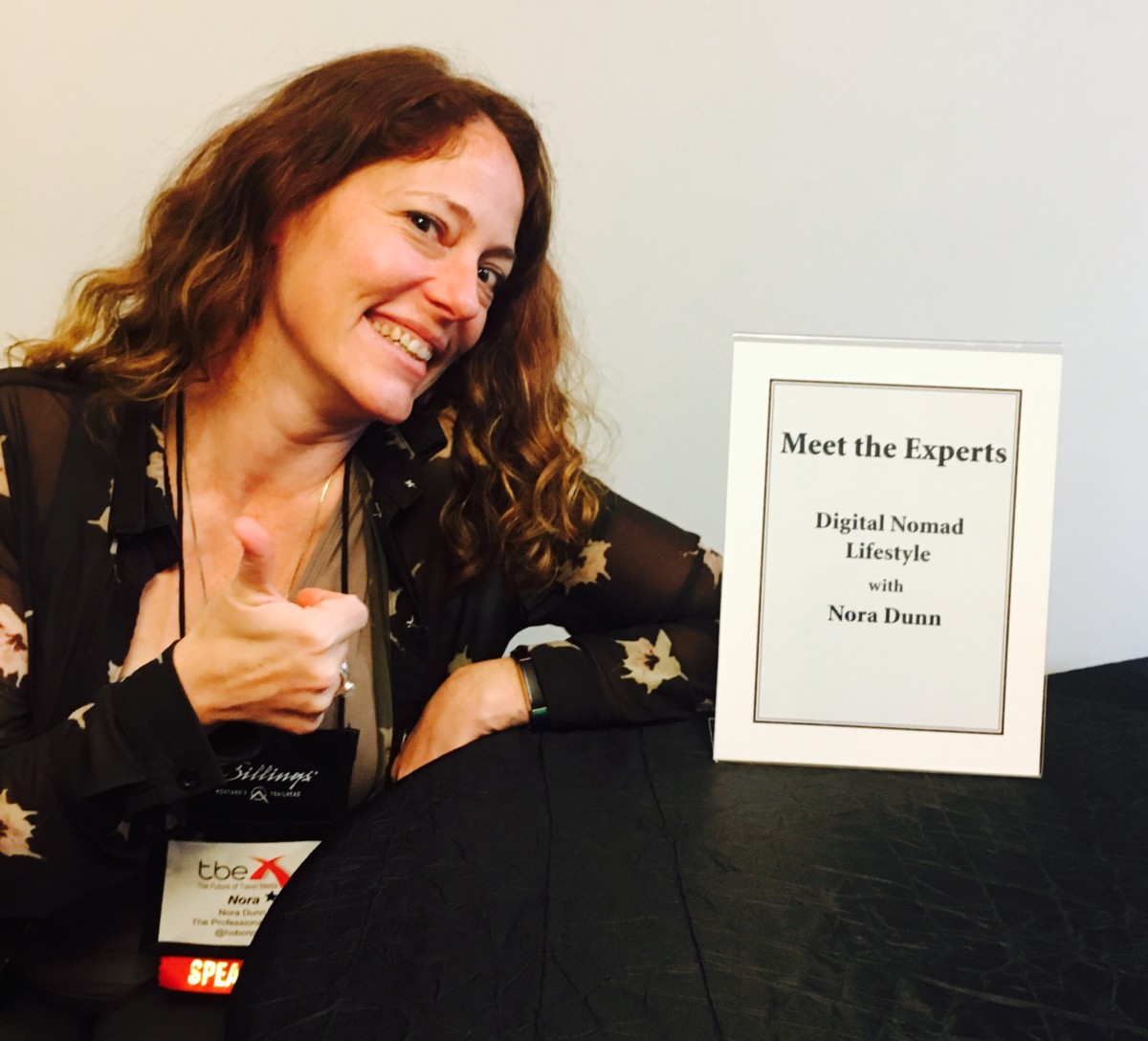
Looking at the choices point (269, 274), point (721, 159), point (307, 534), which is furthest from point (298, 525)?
point (721, 159)

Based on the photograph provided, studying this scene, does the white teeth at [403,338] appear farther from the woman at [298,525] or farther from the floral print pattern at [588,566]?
the floral print pattern at [588,566]

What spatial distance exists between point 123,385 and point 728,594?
0.71 metres

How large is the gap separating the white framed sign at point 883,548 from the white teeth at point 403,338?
0.40m

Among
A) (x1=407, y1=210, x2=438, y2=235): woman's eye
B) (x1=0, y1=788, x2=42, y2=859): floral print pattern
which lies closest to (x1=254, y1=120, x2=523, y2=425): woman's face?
(x1=407, y1=210, x2=438, y2=235): woman's eye

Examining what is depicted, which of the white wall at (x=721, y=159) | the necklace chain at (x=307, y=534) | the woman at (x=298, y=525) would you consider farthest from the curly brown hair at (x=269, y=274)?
the white wall at (x=721, y=159)

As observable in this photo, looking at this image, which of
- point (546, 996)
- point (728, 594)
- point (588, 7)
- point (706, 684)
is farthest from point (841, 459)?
point (588, 7)

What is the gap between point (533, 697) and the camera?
3.54 feet

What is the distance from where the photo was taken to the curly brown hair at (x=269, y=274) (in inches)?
46.1

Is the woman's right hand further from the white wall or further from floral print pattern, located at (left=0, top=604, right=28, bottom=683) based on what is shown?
the white wall

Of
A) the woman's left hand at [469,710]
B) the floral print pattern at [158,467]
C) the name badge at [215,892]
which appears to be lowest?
the name badge at [215,892]

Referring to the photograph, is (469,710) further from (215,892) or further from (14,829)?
(14,829)

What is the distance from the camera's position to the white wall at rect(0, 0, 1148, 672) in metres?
1.62

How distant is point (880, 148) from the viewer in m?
1.75

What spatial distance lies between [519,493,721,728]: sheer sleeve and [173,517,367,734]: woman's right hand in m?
0.28
